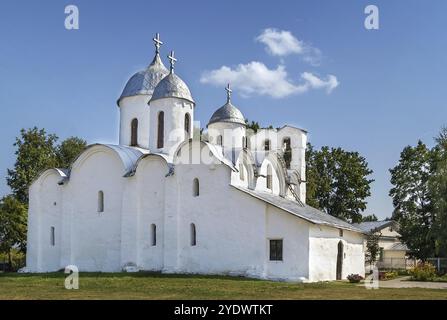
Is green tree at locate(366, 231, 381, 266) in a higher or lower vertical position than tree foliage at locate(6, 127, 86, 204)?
lower

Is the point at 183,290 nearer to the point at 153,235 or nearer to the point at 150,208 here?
the point at 153,235

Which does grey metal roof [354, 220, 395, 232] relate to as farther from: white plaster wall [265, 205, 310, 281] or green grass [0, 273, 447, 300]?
green grass [0, 273, 447, 300]

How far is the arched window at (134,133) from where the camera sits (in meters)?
31.5

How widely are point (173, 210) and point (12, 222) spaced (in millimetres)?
15737

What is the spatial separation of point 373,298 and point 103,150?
1679cm

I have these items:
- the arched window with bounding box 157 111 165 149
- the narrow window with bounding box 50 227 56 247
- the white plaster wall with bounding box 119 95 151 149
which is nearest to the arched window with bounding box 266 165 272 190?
the arched window with bounding box 157 111 165 149

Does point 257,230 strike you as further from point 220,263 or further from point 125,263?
point 125,263

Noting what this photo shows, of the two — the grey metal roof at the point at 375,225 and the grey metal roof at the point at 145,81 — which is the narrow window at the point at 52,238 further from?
the grey metal roof at the point at 375,225

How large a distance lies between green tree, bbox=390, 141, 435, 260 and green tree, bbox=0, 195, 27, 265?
25661 mm

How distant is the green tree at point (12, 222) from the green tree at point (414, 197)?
25661 millimetres

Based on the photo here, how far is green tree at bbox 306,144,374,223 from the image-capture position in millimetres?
47875

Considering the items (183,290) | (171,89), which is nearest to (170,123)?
(171,89)
